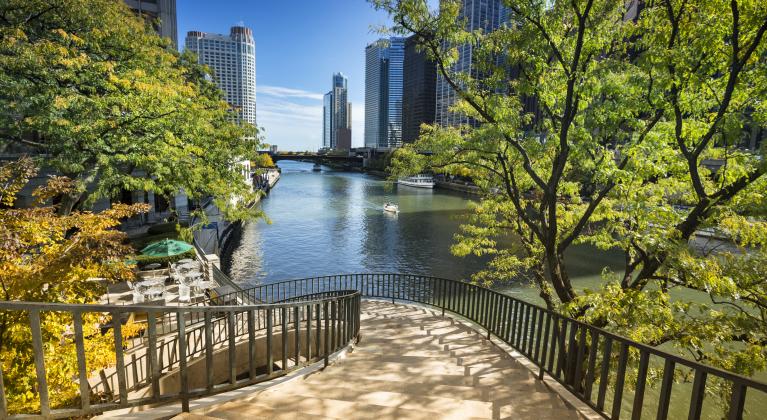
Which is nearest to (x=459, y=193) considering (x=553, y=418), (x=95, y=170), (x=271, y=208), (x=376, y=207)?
(x=376, y=207)

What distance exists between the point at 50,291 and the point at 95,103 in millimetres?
6869

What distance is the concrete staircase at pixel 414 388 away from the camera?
3.45 metres

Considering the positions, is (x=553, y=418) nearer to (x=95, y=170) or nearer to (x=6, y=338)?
(x=6, y=338)

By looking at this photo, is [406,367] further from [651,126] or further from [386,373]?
[651,126]

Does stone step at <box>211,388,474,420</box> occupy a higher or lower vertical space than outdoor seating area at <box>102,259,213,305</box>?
higher

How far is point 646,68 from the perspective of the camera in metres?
5.33

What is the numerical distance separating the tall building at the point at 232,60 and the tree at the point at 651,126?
69205mm

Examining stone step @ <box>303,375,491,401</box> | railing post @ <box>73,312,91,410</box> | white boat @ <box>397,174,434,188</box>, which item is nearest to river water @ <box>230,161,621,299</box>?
stone step @ <box>303,375,491,401</box>

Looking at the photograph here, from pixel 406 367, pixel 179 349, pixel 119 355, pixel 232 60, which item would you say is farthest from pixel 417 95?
pixel 119 355

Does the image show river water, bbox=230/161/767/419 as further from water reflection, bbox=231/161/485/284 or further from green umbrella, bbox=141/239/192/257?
green umbrella, bbox=141/239/192/257

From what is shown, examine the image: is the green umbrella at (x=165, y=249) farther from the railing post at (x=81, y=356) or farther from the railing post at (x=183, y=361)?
the railing post at (x=81, y=356)

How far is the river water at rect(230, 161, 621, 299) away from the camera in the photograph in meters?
23.8

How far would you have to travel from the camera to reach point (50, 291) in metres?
4.22

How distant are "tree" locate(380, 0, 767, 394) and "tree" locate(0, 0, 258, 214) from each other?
745 centimetres
